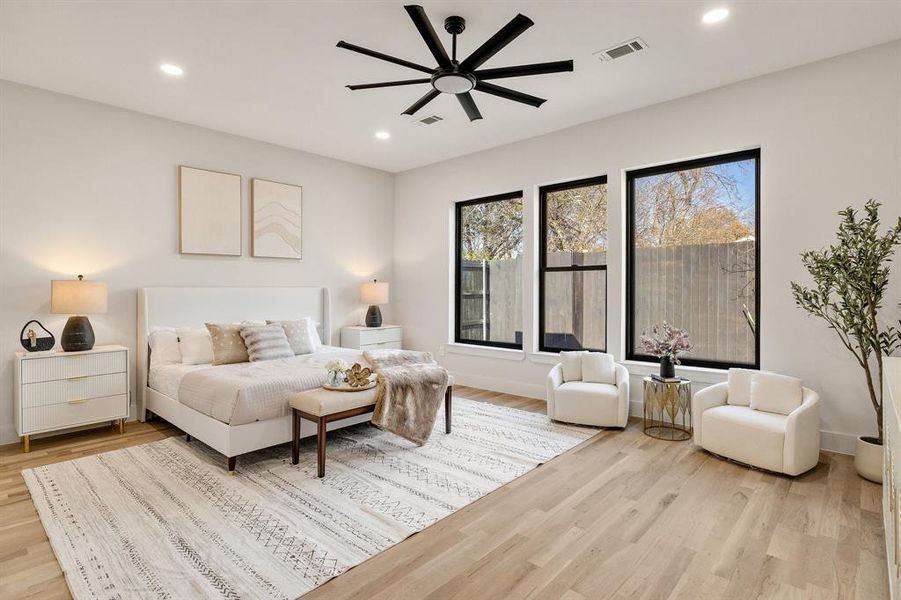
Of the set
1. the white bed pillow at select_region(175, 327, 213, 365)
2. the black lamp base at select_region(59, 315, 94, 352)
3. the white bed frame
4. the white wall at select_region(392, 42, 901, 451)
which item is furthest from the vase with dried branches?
the black lamp base at select_region(59, 315, 94, 352)

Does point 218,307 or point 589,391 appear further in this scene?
point 218,307

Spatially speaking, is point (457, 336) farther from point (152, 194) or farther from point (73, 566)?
point (73, 566)

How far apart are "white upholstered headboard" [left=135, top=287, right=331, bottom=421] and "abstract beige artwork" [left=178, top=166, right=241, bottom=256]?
0.47 m

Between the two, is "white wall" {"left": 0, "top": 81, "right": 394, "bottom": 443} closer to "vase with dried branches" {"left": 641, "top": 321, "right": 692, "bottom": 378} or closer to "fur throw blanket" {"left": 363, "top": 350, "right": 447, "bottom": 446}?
"fur throw blanket" {"left": 363, "top": 350, "right": 447, "bottom": 446}

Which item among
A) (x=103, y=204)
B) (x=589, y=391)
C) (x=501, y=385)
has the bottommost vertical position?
(x=501, y=385)

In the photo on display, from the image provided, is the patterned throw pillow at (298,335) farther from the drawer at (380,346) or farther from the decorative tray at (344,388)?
the decorative tray at (344,388)

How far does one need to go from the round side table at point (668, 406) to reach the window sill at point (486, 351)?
66.5 inches

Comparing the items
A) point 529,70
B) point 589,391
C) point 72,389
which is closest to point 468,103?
point 529,70

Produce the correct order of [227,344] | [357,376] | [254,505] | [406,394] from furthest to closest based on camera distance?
[227,344]
[406,394]
[357,376]
[254,505]

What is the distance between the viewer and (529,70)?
279cm

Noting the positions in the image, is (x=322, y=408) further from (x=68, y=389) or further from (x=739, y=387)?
(x=739, y=387)

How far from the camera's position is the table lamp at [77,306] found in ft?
12.4

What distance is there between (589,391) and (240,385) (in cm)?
→ 286

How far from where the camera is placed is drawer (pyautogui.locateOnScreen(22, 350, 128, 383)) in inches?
145
